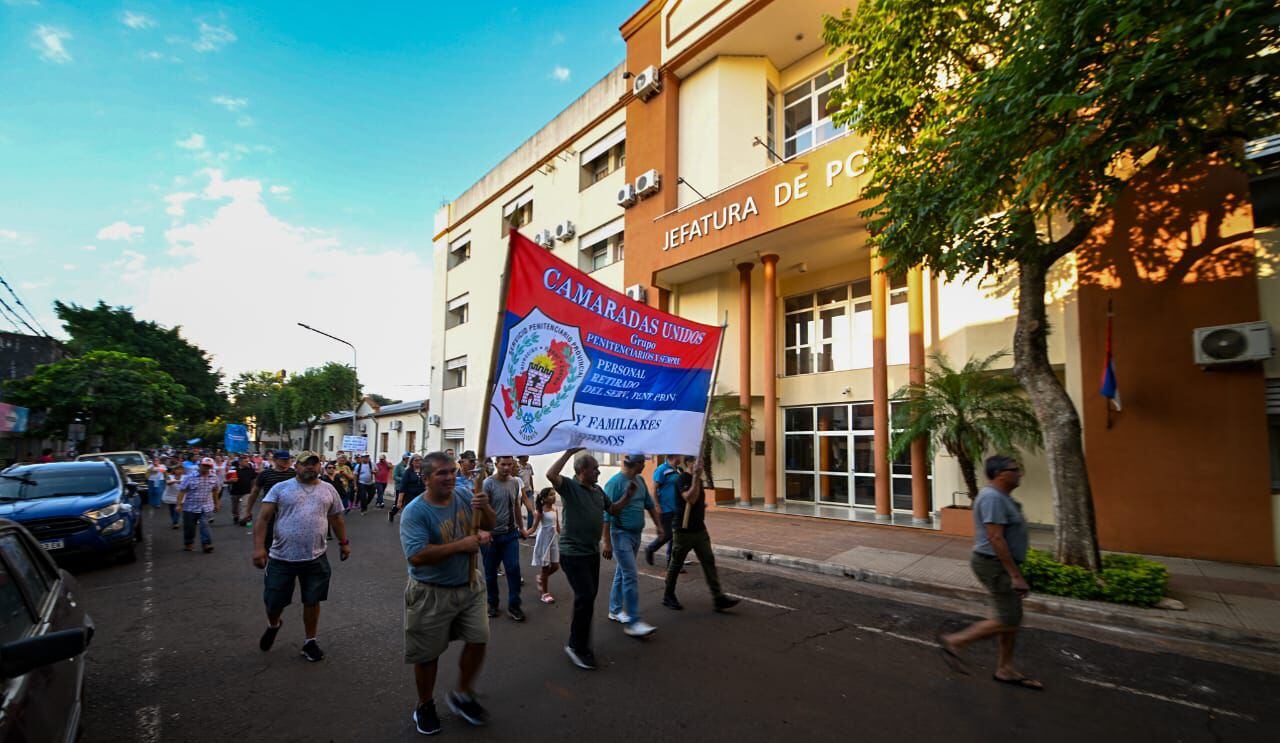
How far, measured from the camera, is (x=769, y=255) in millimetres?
14789

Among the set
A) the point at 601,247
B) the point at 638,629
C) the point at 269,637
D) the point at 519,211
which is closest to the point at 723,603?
the point at 638,629

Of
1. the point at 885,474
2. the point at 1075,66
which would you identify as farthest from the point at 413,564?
the point at 885,474

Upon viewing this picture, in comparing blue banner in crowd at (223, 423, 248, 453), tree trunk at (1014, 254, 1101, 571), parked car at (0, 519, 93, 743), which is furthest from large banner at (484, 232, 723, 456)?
blue banner in crowd at (223, 423, 248, 453)

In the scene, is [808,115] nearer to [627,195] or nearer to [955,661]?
[627,195]

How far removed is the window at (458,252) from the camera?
28.1 m

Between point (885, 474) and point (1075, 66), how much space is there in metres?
8.98

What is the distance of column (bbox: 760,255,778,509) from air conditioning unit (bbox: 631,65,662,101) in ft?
22.3

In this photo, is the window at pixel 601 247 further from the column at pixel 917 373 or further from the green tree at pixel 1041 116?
the green tree at pixel 1041 116

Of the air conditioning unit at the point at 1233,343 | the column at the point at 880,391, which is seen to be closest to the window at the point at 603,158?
the column at the point at 880,391

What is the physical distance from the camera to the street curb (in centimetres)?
528

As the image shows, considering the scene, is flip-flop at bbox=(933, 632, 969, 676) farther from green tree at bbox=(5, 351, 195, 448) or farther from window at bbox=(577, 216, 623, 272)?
green tree at bbox=(5, 351, 195, 448)

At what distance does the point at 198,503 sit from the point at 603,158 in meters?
16.5

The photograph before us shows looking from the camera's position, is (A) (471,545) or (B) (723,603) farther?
(B) (723,603)

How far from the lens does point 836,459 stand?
14836 millimetres
